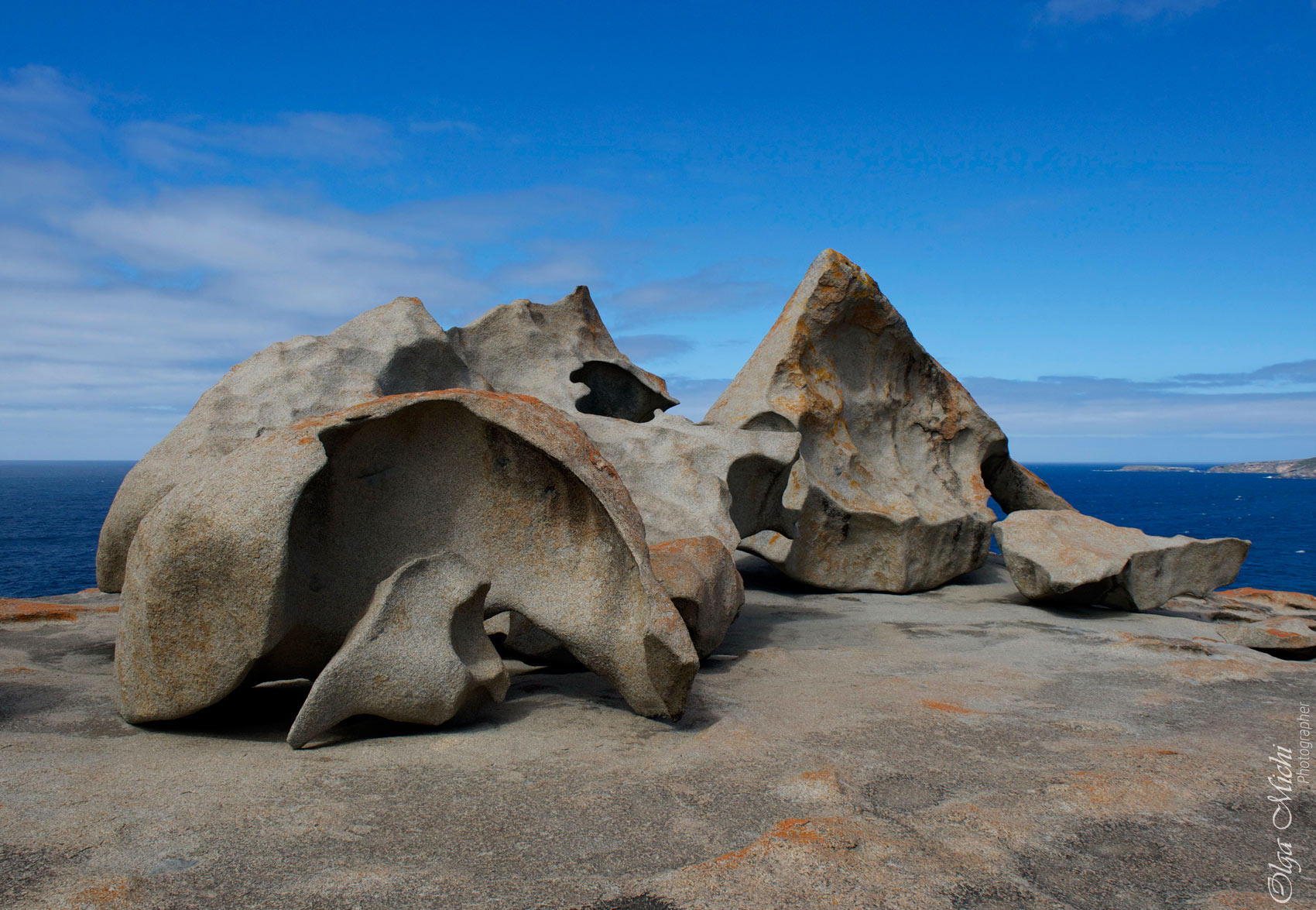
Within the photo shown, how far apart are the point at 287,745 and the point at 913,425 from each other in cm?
883

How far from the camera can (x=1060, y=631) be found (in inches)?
304

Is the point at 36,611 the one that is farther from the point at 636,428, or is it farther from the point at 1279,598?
the point at 1279,598

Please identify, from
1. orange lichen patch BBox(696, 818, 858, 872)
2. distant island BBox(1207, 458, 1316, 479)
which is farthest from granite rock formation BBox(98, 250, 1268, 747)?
→ distant island BBox(1207, 458, 1316, 479)

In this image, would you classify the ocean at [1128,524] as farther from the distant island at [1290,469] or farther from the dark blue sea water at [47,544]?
the distant island at [1290,469]

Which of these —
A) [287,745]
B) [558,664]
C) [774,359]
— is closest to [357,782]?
[287,745]

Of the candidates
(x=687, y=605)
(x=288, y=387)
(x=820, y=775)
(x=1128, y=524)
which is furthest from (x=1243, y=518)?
(x=820, y=775)

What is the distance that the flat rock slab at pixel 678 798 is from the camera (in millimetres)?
2660

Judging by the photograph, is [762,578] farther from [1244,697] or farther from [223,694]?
[223,694]

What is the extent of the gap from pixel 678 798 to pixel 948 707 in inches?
82.9

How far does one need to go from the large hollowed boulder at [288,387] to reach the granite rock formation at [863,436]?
358 centimetres

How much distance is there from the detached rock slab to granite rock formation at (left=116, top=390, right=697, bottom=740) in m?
5.55

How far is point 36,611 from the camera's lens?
7078 mm

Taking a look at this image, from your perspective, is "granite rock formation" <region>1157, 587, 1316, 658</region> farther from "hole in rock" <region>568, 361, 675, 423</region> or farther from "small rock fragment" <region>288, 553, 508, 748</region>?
"small rock fragment" <region>288, 553, 508, 748</region>

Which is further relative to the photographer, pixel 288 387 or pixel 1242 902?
pixel 288 387
